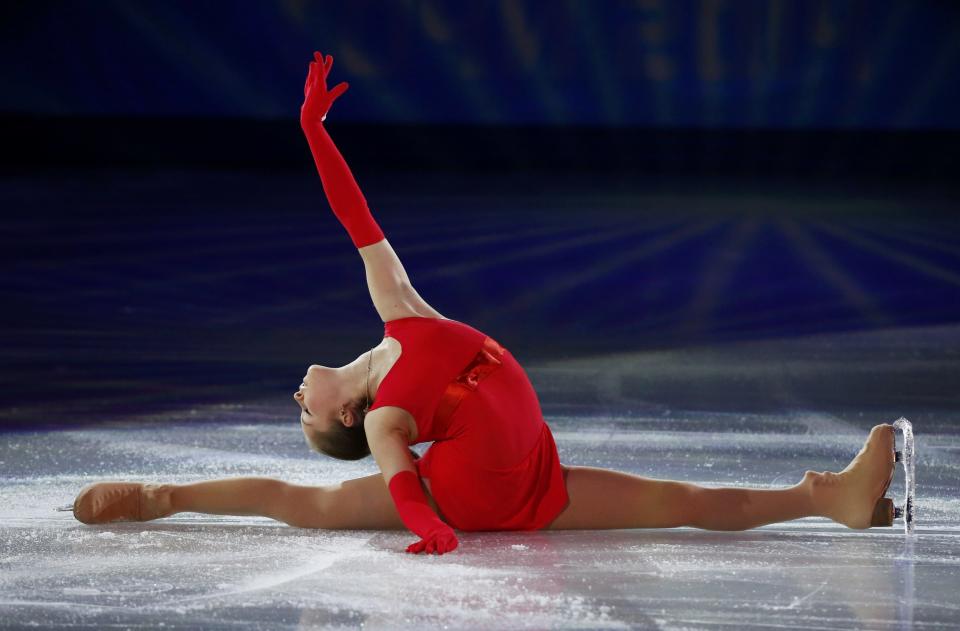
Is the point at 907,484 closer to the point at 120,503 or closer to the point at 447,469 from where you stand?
the point at 447,469

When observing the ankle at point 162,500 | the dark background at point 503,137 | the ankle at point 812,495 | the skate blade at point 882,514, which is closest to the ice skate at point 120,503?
the ankle at point 162,500

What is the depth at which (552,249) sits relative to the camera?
8.24m

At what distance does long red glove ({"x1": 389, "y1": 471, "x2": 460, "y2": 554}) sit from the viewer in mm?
2652

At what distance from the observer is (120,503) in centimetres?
310

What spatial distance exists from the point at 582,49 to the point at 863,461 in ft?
27.0

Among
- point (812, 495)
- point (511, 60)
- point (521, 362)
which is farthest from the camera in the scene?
point (511, 60)

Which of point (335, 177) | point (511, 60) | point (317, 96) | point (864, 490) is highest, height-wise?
point (511, 60)

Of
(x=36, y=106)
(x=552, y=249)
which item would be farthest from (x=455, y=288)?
(x=36, y=106)

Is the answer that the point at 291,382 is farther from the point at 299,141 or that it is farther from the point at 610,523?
the point at 299,141

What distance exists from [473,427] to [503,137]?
28.4 feet

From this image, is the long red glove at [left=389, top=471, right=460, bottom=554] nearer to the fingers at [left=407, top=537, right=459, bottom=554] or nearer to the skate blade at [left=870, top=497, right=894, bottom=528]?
the fingers at [left=407, top=537, right=459, bottom=554]

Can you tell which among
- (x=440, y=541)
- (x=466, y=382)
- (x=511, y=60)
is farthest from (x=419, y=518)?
(x=511, y=60)

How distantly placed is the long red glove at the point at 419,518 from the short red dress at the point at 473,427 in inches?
7.1

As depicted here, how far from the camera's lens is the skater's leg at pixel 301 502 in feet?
10.00
